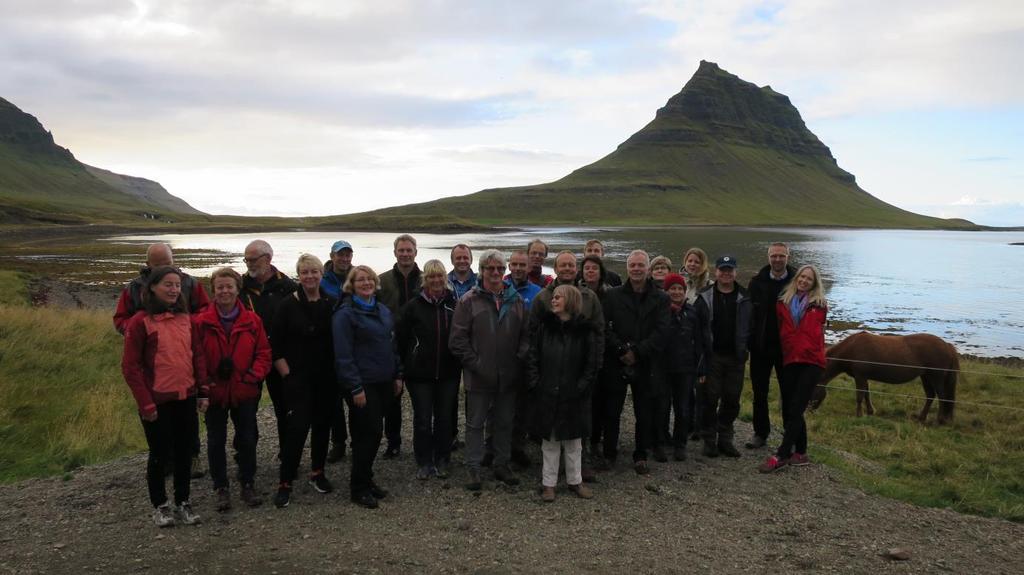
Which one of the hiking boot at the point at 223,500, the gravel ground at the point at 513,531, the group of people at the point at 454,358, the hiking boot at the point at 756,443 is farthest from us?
the hiking boot at the point at 756,443

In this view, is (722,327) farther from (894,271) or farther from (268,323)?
(894,271)

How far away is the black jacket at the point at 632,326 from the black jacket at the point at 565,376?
0.57 meters

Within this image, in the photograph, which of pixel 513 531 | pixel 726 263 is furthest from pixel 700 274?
pixel 513 531

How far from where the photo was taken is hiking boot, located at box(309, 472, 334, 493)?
6.61 m

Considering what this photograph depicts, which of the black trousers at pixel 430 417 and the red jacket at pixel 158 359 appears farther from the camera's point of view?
the black trousers at pixel 430 417

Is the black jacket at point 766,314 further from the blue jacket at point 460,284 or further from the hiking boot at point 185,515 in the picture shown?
the hiking boot at point 185,515

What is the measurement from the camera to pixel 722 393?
311 inches

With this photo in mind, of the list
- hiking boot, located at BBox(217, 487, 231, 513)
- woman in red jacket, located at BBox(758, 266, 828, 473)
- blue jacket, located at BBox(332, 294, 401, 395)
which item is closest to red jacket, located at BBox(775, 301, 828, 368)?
woman in red jacket, located at BBox(758, 266, 828, 473)

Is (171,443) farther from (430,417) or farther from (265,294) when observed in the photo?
(430,417)

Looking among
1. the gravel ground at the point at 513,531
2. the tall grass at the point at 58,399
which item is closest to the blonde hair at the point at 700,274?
the gravel ground at the point at 513,531

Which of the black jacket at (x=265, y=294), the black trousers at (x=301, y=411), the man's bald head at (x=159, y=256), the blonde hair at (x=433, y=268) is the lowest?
the black trousers at (x=301, y=411)

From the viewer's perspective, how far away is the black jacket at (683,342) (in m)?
7.61

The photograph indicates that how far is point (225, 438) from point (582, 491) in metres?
3.58

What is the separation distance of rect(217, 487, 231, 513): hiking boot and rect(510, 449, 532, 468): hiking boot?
3.08 metres
